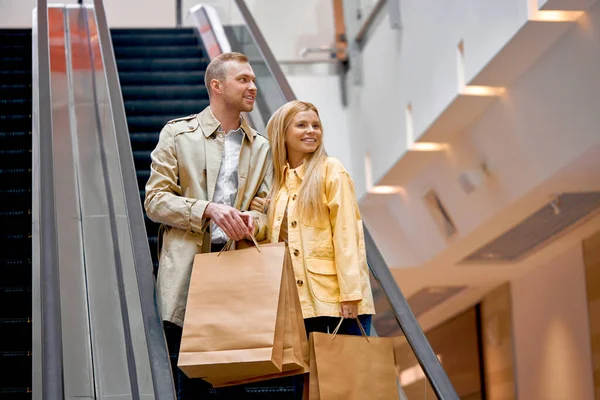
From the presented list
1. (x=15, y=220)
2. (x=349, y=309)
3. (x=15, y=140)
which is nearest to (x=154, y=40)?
(x=15, y=140)

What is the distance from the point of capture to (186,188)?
4332 mm

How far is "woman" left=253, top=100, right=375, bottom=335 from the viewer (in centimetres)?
398

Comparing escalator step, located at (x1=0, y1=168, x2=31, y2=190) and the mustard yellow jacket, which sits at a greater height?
escalator step, located at (x1=0, y1=168, x2=31, y2=190)

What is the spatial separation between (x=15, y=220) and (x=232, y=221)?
346cm

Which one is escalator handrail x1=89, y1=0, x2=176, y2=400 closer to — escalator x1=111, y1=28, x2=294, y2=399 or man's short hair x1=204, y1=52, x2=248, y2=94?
man's short hair x1=204, y1=52, x2=248, y2=94

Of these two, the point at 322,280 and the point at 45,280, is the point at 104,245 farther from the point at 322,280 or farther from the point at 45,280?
the point at 322,280

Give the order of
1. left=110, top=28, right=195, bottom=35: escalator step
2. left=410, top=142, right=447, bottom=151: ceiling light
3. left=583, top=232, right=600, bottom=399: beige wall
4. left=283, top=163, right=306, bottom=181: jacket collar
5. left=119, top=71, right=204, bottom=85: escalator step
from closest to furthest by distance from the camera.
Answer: left=283, top=163, right=306, bottom=181: jacket collar → left=119, top=71, right=204, bottom=85: escalator step → left=410, top=142, right=447, bottom=151: ceiling light → left=110, top=28, right=195, bottom=35: escalator step → left=583, top=232, right=600, bottom=399: beige wall

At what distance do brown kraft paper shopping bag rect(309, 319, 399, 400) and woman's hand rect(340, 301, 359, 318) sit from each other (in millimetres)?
137

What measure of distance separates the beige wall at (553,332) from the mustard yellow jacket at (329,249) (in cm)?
799

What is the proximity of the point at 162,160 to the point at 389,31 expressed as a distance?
767 centimetres

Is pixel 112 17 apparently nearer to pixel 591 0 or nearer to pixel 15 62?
pixel 15 62

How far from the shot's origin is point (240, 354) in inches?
143

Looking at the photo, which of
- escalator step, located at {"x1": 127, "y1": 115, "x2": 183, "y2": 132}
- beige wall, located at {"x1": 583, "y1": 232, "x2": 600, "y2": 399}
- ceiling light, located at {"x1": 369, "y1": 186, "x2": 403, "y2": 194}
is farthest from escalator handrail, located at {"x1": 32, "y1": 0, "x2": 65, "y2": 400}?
beige wall, located at {"x1": 583, "y1": 232, "x2": 600, "y2": 399}

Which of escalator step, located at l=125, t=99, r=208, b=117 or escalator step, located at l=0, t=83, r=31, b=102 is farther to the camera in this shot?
escalator step, located at l=0, t=83, r=31, b=102
